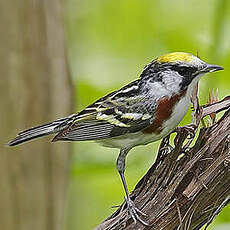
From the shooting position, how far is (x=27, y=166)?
2.45m

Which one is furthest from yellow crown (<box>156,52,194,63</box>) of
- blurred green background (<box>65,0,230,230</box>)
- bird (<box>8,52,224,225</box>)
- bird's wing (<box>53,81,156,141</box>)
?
blurred green background (<box>65,0,230,230</box>)

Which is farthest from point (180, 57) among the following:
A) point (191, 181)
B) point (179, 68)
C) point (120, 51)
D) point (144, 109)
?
point (120, 51)

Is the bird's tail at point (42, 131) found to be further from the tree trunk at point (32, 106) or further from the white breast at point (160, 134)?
the tree trunk at point (32, 106)

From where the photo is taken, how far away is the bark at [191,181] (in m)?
1.22

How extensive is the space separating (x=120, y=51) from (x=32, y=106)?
0.66m

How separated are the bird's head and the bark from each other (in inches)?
6.1

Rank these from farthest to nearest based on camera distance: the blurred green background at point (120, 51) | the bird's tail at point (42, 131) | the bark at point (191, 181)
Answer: the blurred green background at point (120, 51)
the bird's tail at point (42, 131)
the bark at point (191, 181)

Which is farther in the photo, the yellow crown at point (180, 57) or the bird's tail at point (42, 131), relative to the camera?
the bird's tail at point (42, 131)

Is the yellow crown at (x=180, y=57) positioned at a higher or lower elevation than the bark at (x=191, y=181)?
higher

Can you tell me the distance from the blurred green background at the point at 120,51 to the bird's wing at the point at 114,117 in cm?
49

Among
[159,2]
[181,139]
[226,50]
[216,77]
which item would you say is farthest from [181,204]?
[159,2]

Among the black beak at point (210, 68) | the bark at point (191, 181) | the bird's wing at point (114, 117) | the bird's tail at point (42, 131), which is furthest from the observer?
the bird's tail at point (42, 131)

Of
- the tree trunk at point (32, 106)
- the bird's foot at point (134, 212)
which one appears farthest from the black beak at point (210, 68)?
the tree trunk at point (32, 106)

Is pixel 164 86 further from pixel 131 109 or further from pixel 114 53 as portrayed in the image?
pixel 114 53
